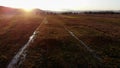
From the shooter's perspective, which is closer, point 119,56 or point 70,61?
point 70,61

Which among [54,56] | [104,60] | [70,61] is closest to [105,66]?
[104,60]

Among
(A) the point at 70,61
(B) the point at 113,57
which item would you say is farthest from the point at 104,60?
(A) the point at 70,61

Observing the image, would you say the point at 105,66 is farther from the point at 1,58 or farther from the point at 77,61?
the point at 1,58

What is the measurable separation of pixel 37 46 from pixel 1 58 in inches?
251

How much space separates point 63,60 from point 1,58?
5.79m

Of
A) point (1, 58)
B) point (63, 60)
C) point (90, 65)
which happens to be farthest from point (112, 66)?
point (1, 58)

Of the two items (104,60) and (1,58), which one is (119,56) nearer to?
(104,60)

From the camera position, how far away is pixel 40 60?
19.1m

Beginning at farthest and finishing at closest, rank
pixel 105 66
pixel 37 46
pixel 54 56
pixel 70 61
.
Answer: pixel 37 46 < pixel 54 56 < pixel 70 61 < pixel 105 66

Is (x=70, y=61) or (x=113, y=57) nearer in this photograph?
(x=70, y=61)

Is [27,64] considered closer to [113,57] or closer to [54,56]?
[54,56]

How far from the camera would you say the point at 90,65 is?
58.7ft

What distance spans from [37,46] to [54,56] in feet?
18.1

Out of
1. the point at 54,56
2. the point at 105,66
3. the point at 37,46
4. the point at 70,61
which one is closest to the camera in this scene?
the point at 105,66
